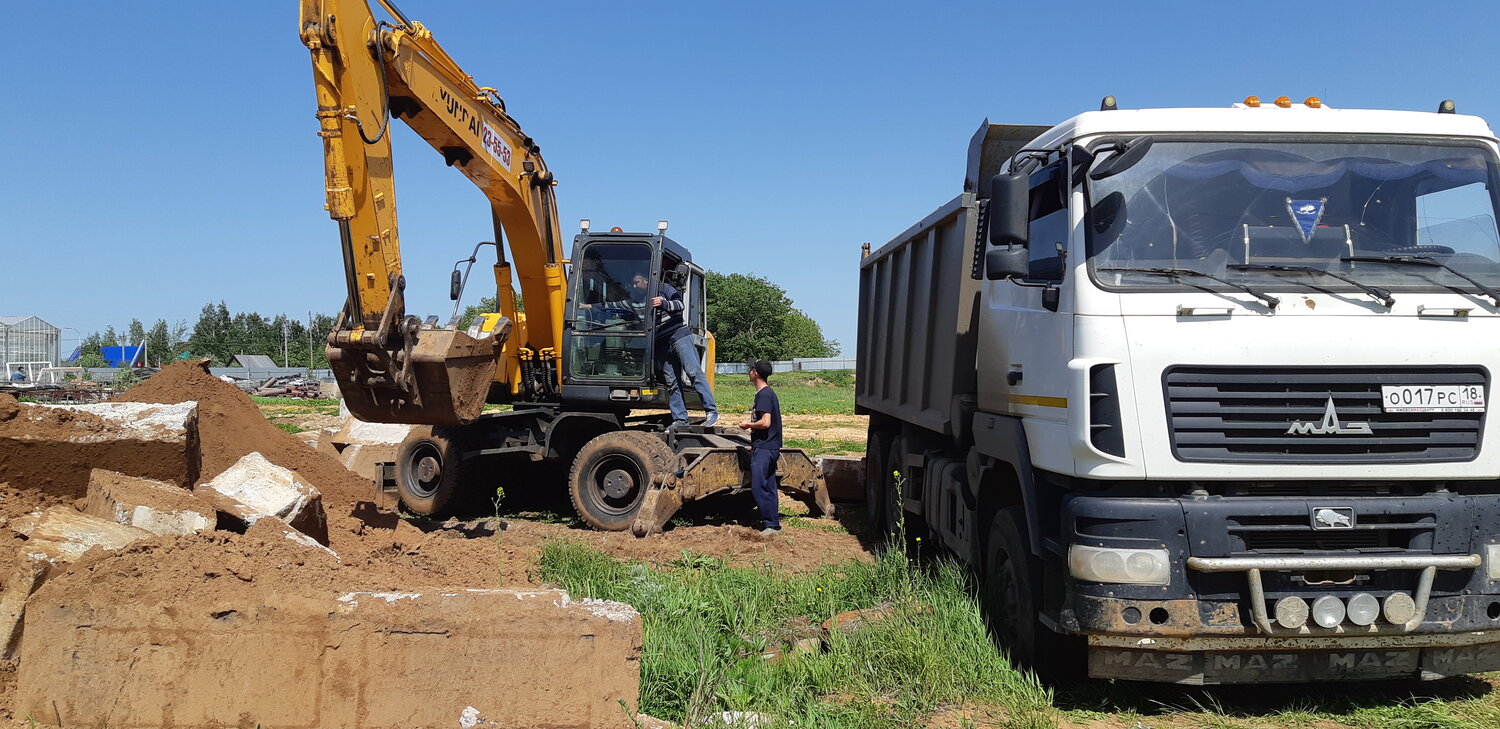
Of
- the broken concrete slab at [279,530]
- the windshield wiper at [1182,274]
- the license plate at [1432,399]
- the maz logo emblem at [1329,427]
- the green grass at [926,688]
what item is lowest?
the green grass at [926,688]

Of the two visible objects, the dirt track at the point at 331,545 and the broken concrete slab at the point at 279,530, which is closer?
the dirt track at the point at 331,545

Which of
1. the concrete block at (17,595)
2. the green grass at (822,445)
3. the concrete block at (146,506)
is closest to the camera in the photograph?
the concrete block at (17,595)

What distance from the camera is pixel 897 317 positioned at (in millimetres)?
8578

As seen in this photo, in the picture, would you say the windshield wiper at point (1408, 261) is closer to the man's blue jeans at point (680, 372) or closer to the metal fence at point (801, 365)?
the man's blue jeans at point (680, 372)

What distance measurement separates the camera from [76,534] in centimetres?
445

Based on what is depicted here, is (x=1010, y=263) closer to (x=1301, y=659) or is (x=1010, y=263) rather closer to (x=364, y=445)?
(x=1301, y=659)

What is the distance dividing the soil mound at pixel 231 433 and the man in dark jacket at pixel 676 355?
3.10 meters

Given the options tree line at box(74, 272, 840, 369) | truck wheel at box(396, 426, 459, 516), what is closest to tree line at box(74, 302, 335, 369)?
tree line at box(74, 272, 840, 369)

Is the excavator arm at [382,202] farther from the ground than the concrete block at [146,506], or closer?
farther from the ground

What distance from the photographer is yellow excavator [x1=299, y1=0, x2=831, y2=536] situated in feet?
22.6

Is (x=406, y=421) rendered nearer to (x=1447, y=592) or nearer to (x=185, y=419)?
(x=185, y=419)

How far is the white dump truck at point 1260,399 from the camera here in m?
4.11

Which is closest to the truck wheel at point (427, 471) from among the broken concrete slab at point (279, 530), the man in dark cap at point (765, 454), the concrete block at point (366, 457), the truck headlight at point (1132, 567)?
the concrete block at point (366, 457)

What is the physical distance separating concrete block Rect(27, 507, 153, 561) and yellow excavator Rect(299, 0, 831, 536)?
232 cm
